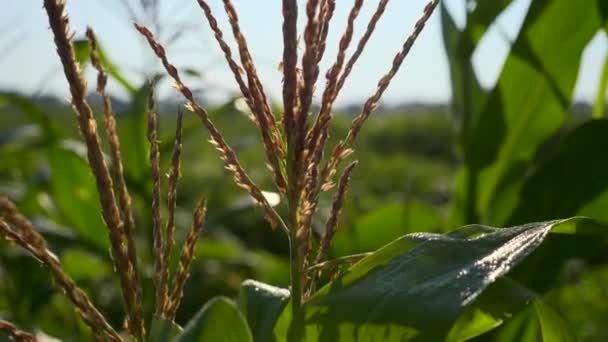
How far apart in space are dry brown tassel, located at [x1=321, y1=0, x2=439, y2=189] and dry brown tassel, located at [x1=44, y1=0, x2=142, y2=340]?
0.13 metres

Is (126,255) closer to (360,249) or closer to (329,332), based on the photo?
(329,332)

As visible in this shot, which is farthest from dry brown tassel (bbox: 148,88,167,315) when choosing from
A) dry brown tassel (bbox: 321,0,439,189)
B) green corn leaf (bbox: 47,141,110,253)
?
green corn leaf (bbox: 47,141,110,253)

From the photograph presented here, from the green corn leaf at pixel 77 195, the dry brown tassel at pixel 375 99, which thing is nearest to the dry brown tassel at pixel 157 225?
the dry brown tassel at pixel 375 99

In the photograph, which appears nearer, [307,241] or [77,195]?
[307,241]

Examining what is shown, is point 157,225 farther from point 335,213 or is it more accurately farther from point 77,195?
point 77,195

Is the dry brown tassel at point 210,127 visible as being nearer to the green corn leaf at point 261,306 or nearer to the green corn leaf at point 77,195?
the green corn leaf at point 261,306

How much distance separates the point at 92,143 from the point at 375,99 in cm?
17

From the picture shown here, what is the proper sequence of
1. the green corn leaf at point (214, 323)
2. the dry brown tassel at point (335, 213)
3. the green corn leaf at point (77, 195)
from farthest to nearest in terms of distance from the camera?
the green corn leaf at point (77, 195) → the dry brown tassel at point (335, 213) → the green corn leaf at point (214, 323)

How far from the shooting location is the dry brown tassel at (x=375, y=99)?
0.53m

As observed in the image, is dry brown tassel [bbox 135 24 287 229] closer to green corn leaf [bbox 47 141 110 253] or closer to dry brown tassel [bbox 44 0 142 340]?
dry brown tassel [bbox 44 0 142 340]

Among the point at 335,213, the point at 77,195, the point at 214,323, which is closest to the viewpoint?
the point at 214,323

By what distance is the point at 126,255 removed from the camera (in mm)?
508

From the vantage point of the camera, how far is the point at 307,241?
54 centimetres

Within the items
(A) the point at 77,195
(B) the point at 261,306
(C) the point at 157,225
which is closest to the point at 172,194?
(C) the point at 157,225
